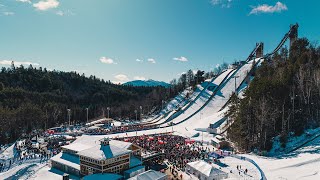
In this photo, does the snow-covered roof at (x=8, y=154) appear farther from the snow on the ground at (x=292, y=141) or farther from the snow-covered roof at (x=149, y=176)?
the snow on the ground at (x=292, y=141)

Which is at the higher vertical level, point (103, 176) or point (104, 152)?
point (104, 152)

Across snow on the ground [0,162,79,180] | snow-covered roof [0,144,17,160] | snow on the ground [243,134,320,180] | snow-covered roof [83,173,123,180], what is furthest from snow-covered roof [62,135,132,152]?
snow on the ground [243,134,320,180]

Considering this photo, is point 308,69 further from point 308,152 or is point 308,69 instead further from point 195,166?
point 195,166

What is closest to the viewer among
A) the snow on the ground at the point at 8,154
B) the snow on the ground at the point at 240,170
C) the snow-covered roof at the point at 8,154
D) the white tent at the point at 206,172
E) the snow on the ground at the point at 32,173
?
the white tent at the point at 206,172

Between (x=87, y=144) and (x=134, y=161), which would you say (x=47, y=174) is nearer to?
(x=87, y=144)

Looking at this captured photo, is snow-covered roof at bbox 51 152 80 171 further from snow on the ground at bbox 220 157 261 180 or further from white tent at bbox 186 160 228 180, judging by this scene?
snow on the ground at bbox 220 157 261 180

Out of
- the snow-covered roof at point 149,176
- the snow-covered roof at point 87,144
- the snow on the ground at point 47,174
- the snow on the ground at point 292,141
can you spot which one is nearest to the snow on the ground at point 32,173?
the snow on the ground at point 47,174

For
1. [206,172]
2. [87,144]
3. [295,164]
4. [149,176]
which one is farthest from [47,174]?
[295,164]

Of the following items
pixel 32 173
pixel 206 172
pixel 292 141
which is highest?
pixel 292 141
